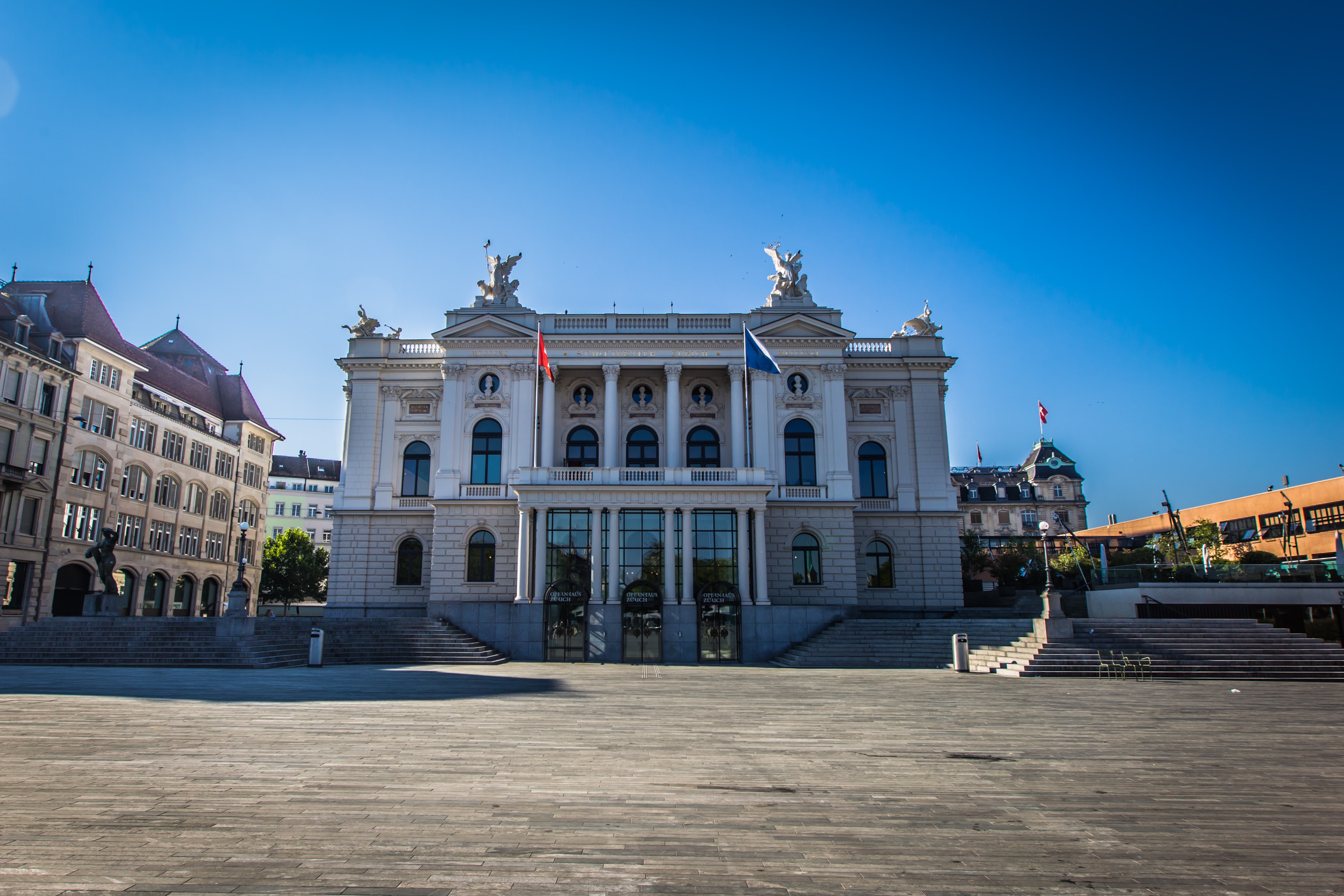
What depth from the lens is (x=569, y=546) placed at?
37.8 m

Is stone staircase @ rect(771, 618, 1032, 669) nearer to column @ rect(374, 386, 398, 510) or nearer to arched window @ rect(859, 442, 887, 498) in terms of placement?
arched window @ rect(859, 442, 887, 498)

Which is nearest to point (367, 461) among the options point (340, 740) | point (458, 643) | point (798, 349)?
point (458, 643)

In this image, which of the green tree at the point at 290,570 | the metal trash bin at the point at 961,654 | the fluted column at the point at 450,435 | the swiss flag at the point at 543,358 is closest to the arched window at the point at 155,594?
the green tree at the point at 290,570

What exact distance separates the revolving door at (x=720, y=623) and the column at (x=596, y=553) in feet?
15.9

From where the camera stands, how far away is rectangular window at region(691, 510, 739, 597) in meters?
37.9

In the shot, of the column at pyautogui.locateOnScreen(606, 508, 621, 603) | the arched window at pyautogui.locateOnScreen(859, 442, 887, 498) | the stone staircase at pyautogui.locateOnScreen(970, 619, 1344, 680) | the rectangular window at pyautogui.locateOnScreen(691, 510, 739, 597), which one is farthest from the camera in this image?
the arched window at pyautogui.locateOnScreen(859, 442, 887, 498)

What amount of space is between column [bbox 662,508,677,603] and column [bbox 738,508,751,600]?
3139mm

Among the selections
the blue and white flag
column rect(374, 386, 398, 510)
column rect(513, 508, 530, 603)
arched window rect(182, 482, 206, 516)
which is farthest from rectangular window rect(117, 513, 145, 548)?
the blue and white flag

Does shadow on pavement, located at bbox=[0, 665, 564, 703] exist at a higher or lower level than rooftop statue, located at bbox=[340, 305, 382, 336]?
lower

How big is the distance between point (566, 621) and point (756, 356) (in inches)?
618

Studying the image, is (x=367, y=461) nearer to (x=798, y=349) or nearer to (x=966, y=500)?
(x=798, y=349)

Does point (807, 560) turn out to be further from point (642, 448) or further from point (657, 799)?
point (657, 799)

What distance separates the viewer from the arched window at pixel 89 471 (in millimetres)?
49688

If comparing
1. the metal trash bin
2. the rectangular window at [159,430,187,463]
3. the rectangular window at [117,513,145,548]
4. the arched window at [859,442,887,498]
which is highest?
the rectangular window at [159,430,187,463]
